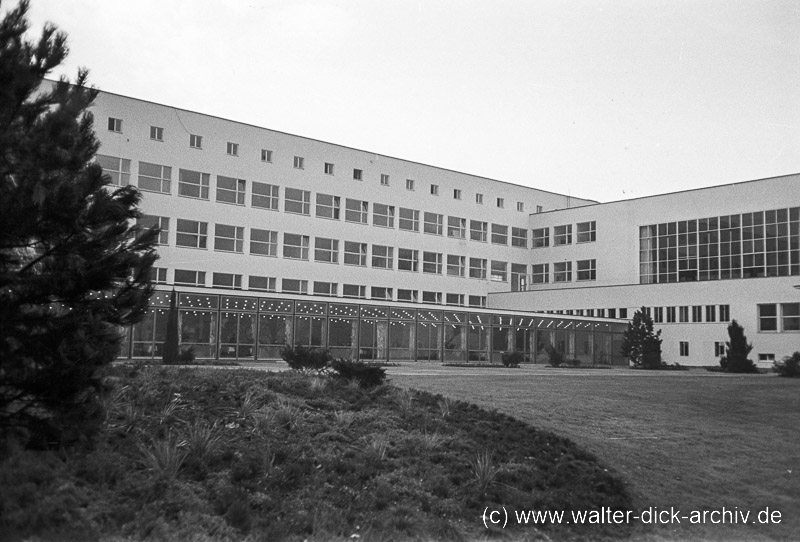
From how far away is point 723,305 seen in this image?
54094 millimetres

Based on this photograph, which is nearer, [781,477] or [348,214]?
[781,477]

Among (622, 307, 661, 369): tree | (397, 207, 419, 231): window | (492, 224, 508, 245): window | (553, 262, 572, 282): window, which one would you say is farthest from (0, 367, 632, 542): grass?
(553, 262, 572, 282): window

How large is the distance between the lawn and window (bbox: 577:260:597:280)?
147 feet

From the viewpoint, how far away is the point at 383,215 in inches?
2404

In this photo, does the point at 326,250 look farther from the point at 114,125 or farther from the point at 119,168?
the point at 114,125

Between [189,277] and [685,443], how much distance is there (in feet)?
134

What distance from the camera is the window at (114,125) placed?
47497 millimetres

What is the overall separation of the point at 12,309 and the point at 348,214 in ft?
169

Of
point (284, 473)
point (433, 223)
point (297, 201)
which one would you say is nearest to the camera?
point (284, 473)

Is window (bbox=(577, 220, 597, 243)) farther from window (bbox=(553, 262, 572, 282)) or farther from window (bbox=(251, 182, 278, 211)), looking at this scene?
window (bbox=(251, 182, 278, 211))

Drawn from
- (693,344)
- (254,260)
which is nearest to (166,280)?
(254,260)

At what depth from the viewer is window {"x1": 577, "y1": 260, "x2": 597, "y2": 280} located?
66231 millimetres

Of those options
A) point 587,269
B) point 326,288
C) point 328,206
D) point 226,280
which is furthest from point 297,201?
point 587,269

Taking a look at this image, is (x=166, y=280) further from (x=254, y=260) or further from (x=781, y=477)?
(x=781, y=477)
